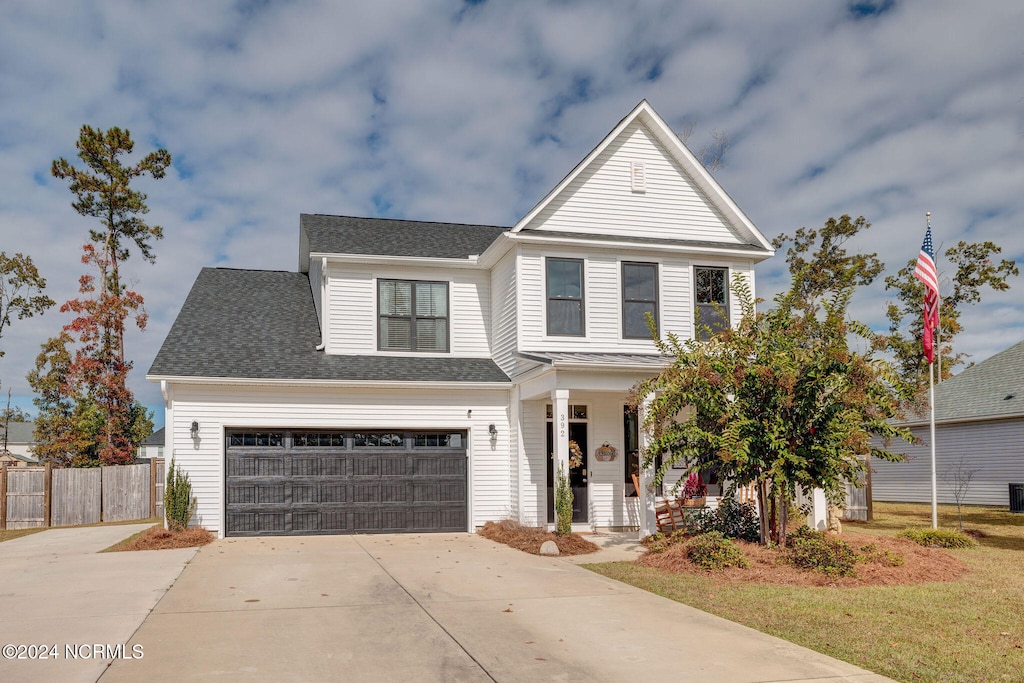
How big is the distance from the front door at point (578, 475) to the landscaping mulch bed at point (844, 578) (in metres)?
4.55

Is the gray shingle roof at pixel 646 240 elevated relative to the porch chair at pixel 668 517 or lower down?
elevated

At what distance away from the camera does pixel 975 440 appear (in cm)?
2600

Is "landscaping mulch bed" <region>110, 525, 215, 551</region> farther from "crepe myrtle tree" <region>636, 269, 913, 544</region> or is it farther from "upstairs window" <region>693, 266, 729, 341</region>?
"upstairs window" <region>693, 266, 729, 341</region>

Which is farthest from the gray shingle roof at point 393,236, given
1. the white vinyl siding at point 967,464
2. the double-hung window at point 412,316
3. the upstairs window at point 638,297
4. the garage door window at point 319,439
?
the white vinyl siding at point 967,464

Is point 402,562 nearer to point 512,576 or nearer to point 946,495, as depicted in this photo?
point 512,576

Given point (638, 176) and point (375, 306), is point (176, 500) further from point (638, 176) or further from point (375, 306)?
point (638, 176)

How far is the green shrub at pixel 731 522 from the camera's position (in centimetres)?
1362

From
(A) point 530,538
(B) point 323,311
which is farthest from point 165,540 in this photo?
(A) point 530,538

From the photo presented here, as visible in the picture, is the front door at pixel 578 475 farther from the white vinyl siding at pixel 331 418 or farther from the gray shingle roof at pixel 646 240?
the gray shingle roof at pixel 646 240

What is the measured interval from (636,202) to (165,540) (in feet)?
38.9

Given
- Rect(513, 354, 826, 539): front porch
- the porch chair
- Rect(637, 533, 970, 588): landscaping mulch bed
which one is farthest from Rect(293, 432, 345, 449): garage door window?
Rect(637, 533, 970, 588): landscaping mulch bed

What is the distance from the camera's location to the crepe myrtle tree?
11906 millimetres

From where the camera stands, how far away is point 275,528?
56.6 ft

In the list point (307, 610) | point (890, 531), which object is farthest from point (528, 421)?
point (307, 610)
